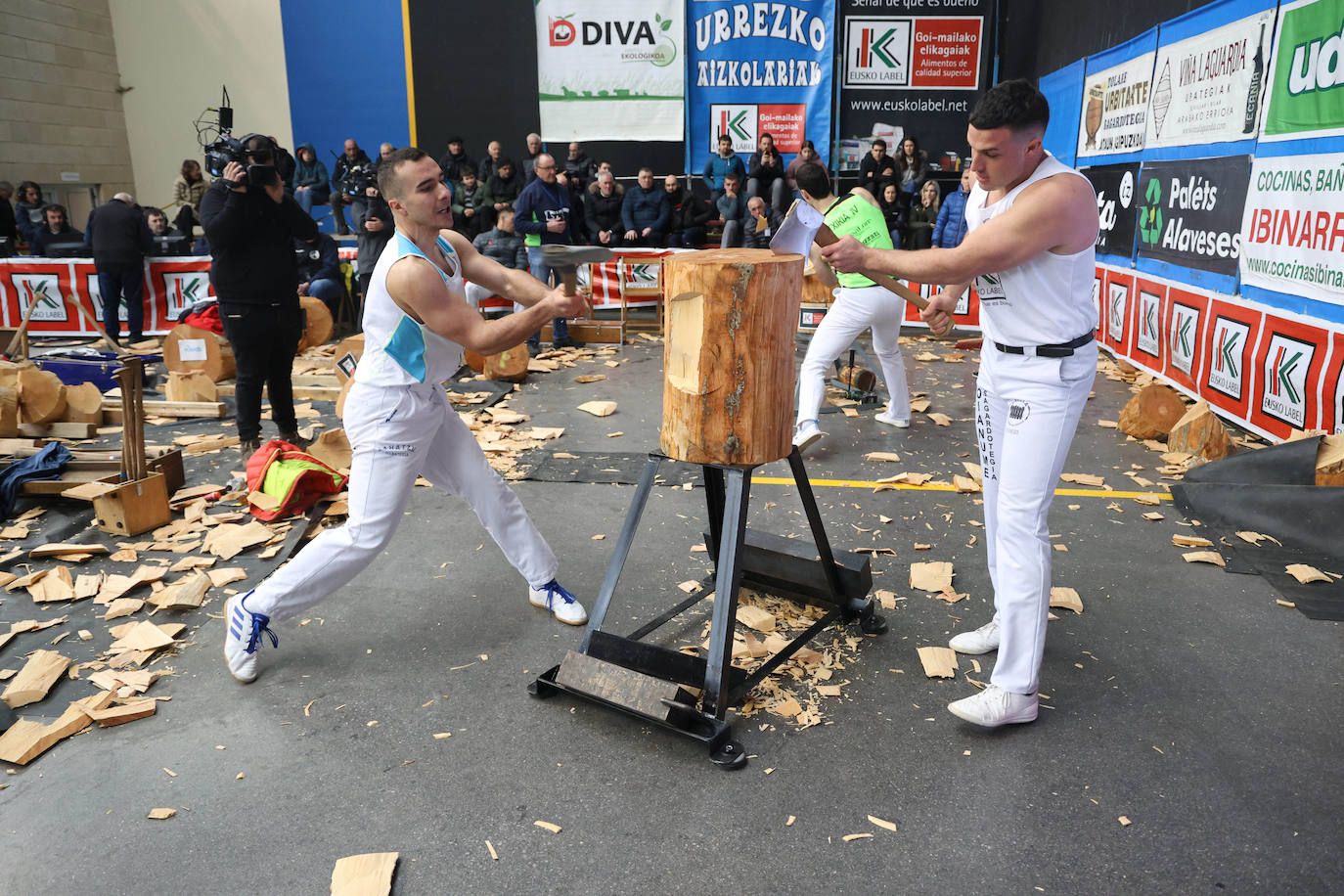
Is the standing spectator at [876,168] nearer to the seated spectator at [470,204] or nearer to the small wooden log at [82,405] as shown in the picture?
the seated spectator at [470,204]

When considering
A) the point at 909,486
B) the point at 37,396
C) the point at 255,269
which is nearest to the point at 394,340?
the point at 255,269

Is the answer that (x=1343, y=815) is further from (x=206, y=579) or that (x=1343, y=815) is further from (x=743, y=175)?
(x=743, y=175)

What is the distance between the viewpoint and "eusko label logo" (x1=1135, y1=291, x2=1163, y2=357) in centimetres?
897

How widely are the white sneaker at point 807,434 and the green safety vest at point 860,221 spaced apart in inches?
45.6

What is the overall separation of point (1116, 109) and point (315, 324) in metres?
10.1

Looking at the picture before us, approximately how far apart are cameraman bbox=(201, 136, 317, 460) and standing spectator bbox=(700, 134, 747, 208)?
9.75 m

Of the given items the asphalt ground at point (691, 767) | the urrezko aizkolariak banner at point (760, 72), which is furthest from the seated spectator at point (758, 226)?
the asphalt ground at point (691, 767)

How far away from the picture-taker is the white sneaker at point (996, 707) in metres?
3.30

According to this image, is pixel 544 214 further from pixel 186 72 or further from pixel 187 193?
pixel 186 72

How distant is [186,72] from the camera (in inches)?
771

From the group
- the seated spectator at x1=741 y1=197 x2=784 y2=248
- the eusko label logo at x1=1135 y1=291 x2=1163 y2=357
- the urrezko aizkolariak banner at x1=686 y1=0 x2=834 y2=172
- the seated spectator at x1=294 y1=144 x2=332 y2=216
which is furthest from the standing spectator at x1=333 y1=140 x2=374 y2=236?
the eusko label logo at x1=1135 y1=291 x2=1163 y2=357

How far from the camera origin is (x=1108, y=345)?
10.4 metres

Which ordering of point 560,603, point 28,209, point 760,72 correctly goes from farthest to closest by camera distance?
point 760,72, point 28,209, point 560,603

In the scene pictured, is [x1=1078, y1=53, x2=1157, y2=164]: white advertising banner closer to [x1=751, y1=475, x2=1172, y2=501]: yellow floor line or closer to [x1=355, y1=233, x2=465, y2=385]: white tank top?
[x1=751, y1=475, x2=1172, y2=501]: yellow floor line
